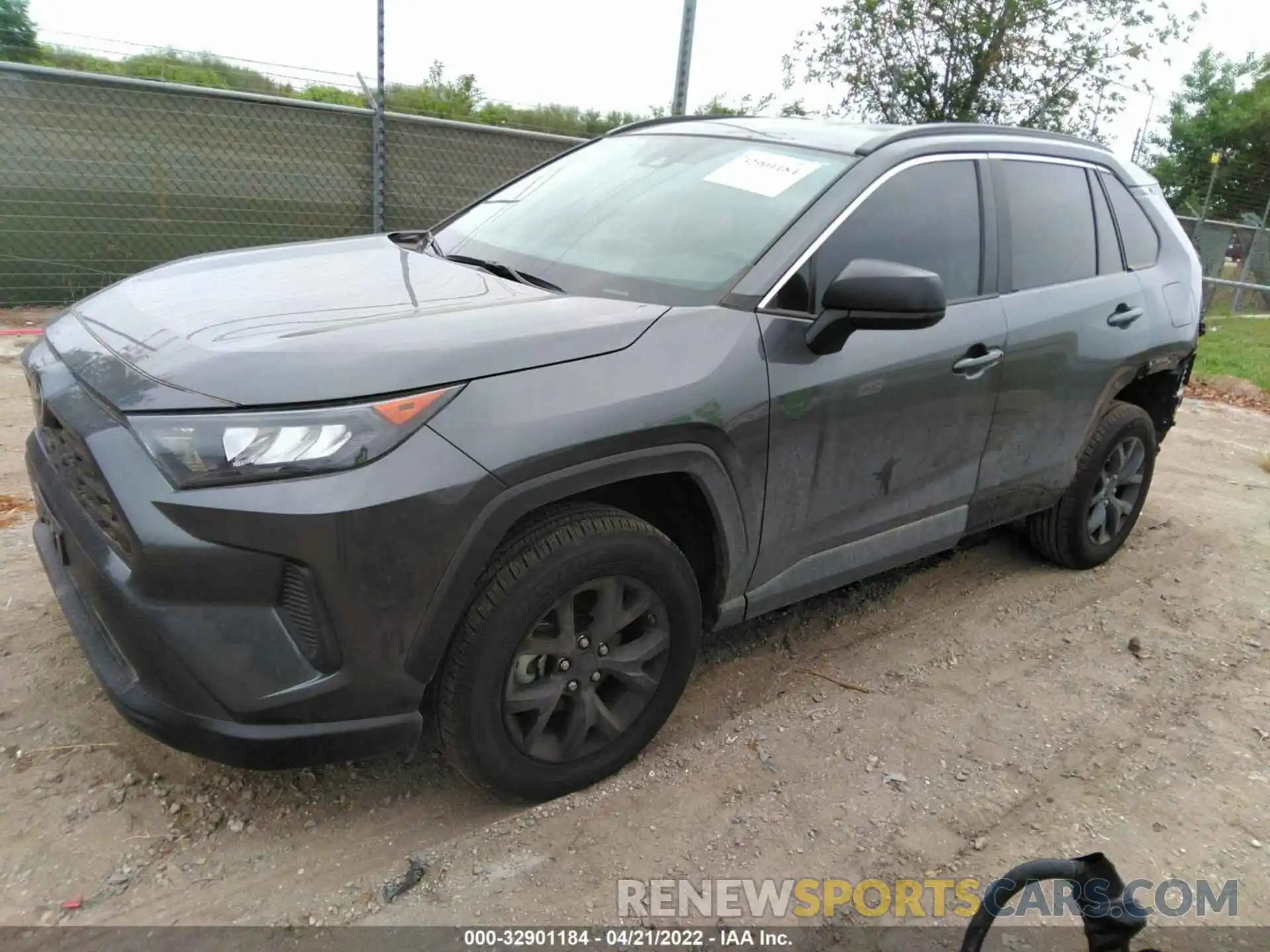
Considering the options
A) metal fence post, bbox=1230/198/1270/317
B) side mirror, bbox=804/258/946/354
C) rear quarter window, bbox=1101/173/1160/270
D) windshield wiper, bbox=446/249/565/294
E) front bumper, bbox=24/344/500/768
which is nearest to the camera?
front bumper, bbox=24/344/500/768

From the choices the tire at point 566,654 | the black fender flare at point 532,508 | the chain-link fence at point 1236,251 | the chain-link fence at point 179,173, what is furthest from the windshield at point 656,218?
the chain-link fence at point 1236,251

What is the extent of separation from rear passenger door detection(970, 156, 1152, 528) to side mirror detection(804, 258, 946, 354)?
0.85 meters

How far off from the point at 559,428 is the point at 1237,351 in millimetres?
11578

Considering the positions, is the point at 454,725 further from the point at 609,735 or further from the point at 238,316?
the point at 238,316

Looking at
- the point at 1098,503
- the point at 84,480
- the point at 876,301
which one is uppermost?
the point at 876,301

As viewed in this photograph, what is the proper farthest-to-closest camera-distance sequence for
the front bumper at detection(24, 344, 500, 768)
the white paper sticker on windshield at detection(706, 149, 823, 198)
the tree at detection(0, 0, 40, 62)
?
1. the tree at detection(0, 0, 40, 62)
2. the white paper sticker on windshield at detection(706, 149, 823, 198)
3. the front bumper at detection(24, 344, 500, 768)

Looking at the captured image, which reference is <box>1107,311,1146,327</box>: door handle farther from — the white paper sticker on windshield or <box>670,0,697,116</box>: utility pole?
<box>670,0,697,116</box>: utility pole

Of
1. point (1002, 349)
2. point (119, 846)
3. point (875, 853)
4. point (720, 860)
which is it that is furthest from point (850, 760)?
point (119, 846)

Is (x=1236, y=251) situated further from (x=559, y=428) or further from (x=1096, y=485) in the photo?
(x=559, y=428)

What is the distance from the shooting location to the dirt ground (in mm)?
2174

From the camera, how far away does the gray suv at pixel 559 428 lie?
1.92 m

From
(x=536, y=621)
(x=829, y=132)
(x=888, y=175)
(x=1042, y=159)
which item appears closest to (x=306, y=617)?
(x=536, y=621)

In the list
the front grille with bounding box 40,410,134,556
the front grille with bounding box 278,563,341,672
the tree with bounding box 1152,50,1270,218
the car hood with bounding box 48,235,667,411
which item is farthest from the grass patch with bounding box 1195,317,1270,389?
the tree with bounding box 1152,50,1270,218

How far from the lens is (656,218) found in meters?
2.95
